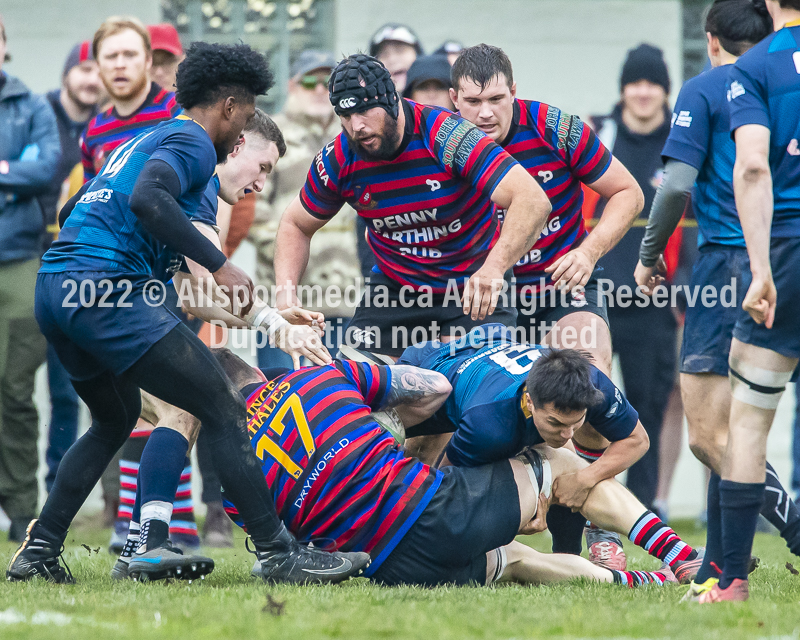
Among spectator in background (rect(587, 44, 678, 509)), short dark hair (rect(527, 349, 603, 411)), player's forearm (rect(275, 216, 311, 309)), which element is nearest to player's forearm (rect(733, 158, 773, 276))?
short dark hair (rect(527, 349, 603, 411))

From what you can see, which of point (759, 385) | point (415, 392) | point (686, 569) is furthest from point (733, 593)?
point (415, 392)

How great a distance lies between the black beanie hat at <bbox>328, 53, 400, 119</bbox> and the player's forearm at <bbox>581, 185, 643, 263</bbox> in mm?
1095

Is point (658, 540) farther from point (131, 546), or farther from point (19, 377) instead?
point (19, 377)

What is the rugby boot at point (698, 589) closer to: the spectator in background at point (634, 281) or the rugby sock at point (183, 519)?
the rugby sock at point (183, 519)

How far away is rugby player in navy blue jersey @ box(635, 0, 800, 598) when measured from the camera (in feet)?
14.4

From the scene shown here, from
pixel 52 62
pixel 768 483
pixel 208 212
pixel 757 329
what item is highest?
Answer: pixel 52 62

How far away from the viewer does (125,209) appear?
4.03 metres

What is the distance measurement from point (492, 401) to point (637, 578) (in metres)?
0.91

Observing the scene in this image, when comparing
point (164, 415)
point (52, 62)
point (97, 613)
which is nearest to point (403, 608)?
point (97, 613)

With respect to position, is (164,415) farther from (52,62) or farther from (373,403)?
(52,62)

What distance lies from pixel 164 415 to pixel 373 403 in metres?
0.90

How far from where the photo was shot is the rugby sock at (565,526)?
15.9ft

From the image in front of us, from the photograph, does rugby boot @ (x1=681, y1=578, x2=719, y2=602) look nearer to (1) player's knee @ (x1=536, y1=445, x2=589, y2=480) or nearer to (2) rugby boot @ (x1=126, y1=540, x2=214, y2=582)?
(1) player's knee @ (x1=536, y1=445, x2=589, y2=480)

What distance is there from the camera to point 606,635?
3.07 metres
